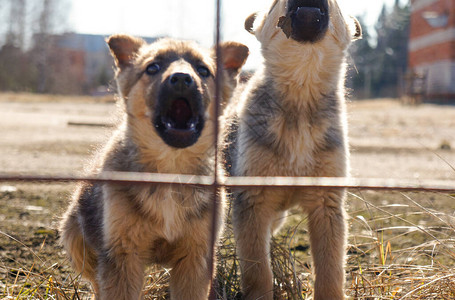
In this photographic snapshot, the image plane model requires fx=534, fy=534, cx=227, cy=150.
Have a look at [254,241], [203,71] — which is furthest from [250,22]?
[254,241]

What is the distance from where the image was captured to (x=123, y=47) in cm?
342

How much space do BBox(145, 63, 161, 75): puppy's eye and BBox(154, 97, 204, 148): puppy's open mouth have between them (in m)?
0.28

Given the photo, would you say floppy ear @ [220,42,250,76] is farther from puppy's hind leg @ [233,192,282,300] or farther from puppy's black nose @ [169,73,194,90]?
puppy's hind leg @ [233,192,282,300]

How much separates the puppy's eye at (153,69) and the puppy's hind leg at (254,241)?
965 millimetres

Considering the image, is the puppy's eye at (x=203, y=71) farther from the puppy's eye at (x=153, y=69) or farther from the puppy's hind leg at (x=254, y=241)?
the puppy's hind leg at (x=254, y=241)

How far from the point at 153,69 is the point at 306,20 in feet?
3.54

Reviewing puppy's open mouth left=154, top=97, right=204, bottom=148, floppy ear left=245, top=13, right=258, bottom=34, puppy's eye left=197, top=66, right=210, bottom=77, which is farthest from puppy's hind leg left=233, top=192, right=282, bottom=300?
floppy ear left=245, top=13, right=258, bottom=34

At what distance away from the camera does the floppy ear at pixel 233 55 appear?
11.2 feet

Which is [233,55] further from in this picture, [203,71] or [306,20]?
[306,20]

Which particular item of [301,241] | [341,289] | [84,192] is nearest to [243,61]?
[84,192]

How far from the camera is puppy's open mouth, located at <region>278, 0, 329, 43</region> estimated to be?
3533mm

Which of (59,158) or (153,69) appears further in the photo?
(59,158)

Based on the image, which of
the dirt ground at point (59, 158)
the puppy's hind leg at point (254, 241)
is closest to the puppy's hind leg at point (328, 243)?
the puppy's hind leg at point (254, 241)

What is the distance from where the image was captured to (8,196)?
6.09 meters
